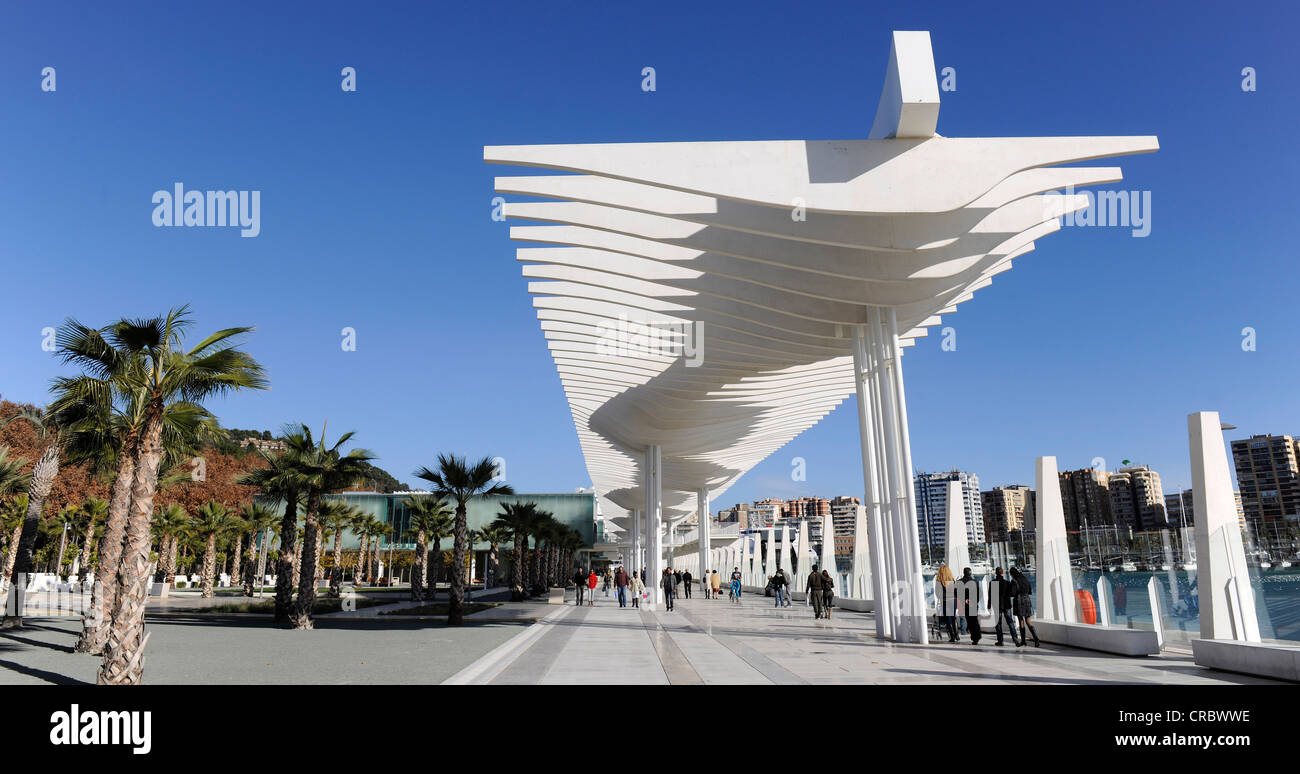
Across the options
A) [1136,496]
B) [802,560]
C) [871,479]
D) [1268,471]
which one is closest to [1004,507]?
[1136,496]

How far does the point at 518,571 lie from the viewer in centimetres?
3497

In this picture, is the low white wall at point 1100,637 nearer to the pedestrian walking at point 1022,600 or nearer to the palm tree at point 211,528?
the pedestrian walking at point 1022,600

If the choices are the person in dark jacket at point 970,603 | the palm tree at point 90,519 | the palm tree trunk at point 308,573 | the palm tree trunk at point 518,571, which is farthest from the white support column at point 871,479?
the palm tree at point 90,519

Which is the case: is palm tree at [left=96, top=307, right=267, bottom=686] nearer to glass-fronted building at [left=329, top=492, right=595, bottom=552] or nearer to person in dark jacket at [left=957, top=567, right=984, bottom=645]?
person in dark jacket at [left=957, top=567, right=984, bottom=645]

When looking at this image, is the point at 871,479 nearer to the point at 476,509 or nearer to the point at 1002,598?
the point at 1002,598

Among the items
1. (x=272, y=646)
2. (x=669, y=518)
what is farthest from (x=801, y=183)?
(x=669, y=518)

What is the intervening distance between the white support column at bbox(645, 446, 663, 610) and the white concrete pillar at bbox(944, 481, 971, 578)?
→ 1214 centimetres

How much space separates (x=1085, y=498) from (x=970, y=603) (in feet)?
171

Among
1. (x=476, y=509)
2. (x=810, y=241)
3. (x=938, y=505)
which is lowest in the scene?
(x=938, y=505)

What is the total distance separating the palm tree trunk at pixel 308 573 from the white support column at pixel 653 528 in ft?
Result: 36.7

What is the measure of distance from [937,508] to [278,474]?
156m

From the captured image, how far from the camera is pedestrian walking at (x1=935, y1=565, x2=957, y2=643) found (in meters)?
12.7
